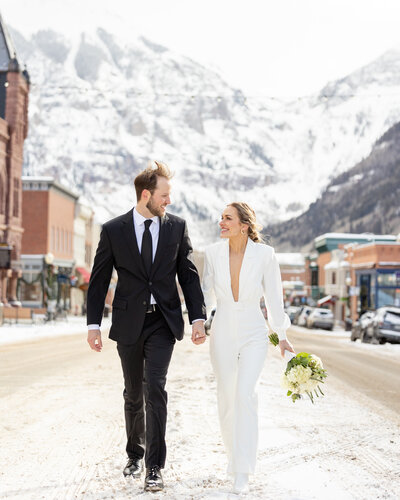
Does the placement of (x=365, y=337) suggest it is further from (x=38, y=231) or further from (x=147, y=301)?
(x=38, y=231)

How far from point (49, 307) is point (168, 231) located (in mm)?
42200

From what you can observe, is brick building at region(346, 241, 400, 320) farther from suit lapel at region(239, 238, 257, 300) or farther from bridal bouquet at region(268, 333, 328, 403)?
suit lapel at region(239, 238, 257, 300)

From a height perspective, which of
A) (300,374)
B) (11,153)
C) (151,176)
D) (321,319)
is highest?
(11,153)

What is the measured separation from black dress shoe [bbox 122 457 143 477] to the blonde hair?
181 centimetres

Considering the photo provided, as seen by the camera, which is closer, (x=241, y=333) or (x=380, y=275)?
(x=241, y=333)

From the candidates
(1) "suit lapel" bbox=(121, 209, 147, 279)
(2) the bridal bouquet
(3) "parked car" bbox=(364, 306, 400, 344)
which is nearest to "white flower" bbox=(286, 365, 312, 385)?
(2) the bridal bouquet

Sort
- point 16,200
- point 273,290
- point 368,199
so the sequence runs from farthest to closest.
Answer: point 368,199 < point 16,200 < point 273,290

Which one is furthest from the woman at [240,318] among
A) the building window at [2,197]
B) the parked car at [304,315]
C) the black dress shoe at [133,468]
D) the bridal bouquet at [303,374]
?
the parked car at [304,315]

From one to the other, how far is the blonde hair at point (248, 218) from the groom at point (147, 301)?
16.2 inches

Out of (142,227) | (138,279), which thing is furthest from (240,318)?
(142,227)

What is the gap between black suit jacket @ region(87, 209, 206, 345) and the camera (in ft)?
19.7

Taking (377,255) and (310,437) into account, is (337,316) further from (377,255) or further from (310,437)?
(310,437)

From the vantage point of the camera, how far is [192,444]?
7824 millimetres

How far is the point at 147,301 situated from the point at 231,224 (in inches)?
33.0
